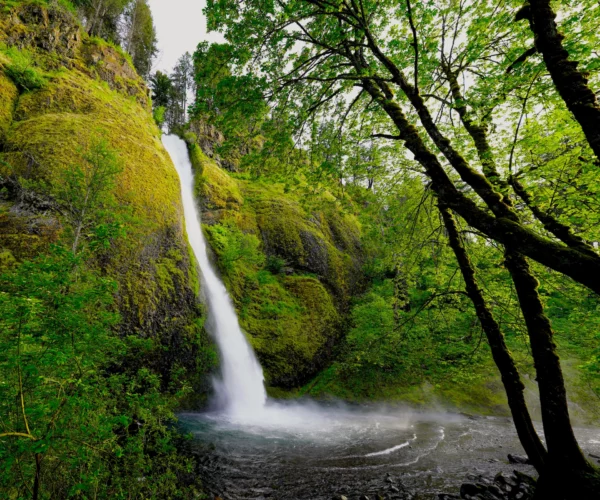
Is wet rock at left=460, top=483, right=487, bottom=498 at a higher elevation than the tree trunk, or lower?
lower

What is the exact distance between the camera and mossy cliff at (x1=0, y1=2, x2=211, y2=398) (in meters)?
9.22

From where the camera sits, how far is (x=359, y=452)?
25.3ft

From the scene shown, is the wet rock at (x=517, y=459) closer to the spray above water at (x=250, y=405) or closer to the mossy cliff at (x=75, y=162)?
the spray above water at (x=250, y=405)

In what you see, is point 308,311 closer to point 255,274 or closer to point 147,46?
point 255,274

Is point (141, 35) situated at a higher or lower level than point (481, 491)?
higher

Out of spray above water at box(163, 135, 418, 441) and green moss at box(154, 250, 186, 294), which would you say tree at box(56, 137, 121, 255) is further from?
spray above water at box(163, 135, 418, 441)

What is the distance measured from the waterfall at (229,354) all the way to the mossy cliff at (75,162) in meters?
0.95

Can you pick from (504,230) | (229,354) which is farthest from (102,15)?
(504,230)

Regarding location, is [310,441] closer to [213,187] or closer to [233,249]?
[233,249]

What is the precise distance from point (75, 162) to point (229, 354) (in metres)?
8.87

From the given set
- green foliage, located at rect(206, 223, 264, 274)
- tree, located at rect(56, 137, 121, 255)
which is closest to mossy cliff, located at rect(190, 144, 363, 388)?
green foliage, located at rect(206, 223, 264, 274)

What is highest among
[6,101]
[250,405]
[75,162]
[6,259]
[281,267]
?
[6,101]

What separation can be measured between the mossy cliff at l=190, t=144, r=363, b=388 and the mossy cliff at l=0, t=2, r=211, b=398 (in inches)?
127

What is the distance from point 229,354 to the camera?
12500mm
